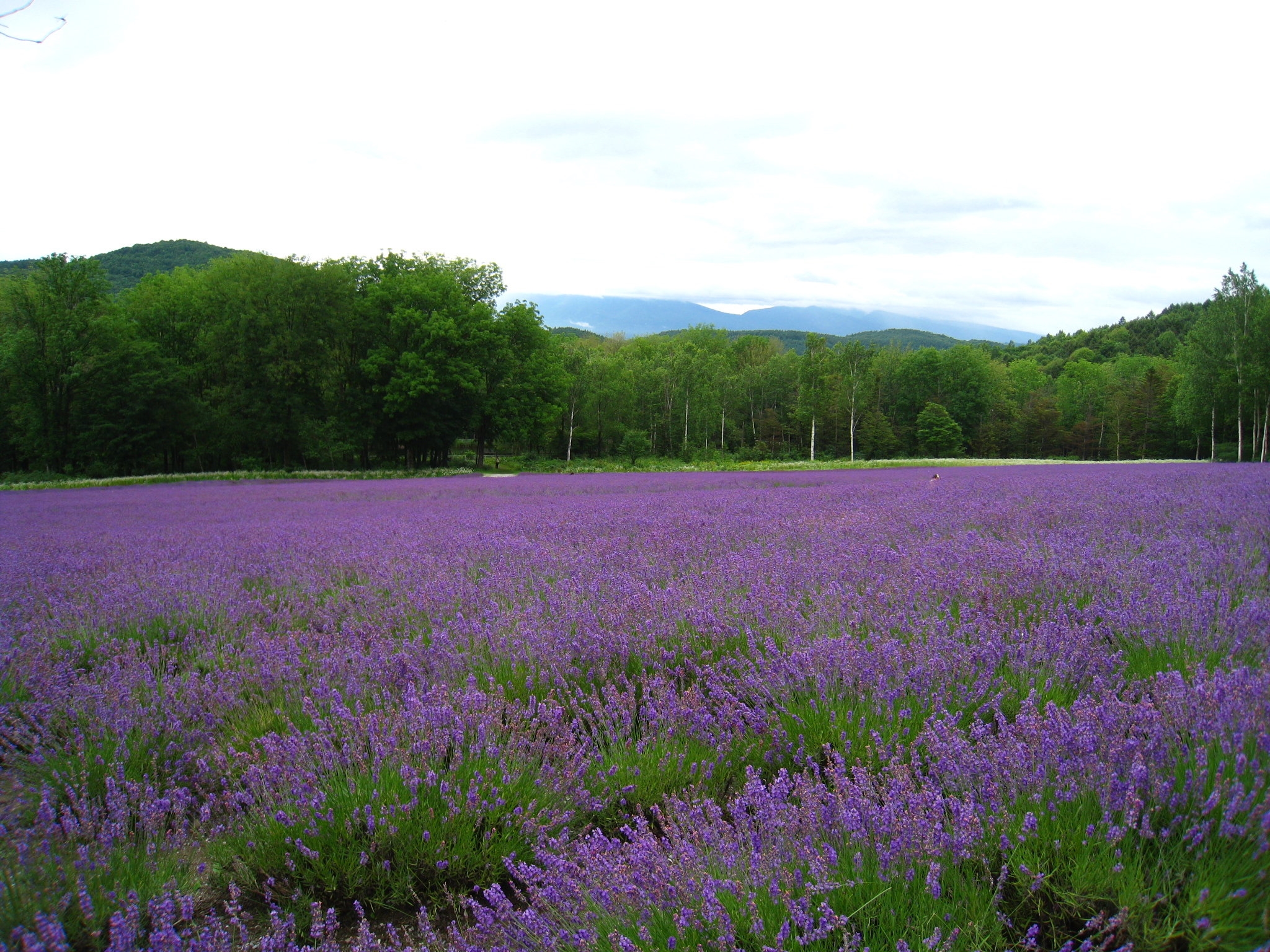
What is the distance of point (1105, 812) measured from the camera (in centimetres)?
129

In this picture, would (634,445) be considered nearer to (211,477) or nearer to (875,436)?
(875,436)

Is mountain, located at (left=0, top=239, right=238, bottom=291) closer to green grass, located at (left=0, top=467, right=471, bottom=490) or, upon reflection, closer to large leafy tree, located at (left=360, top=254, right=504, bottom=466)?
large leafy tree, located at (left=360, top=254, right=504, bottom=466)

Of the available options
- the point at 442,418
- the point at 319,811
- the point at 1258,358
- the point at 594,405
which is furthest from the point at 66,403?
the point at 1258,358

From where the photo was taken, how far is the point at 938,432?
5522cm

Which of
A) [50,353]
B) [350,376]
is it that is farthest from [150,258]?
[350,376]

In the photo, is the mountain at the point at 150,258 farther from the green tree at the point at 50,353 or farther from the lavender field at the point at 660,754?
the lavender field at the point at 660,754

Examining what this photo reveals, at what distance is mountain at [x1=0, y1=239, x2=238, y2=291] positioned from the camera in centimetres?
5816

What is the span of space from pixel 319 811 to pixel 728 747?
1171 millimetres

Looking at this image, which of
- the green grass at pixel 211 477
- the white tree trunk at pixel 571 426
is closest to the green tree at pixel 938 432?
the white tree trunk at pixel 571 426

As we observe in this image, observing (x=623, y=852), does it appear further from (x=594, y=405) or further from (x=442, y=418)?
Answer: (x=594, y=405)

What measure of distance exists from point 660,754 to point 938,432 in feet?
194

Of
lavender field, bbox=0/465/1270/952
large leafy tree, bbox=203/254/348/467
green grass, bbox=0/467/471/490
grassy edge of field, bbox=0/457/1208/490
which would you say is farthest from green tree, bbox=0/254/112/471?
lavender field, bbox=0/465/1270/952

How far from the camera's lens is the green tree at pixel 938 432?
55.3m

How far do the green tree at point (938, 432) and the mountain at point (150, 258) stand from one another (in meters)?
62.6
